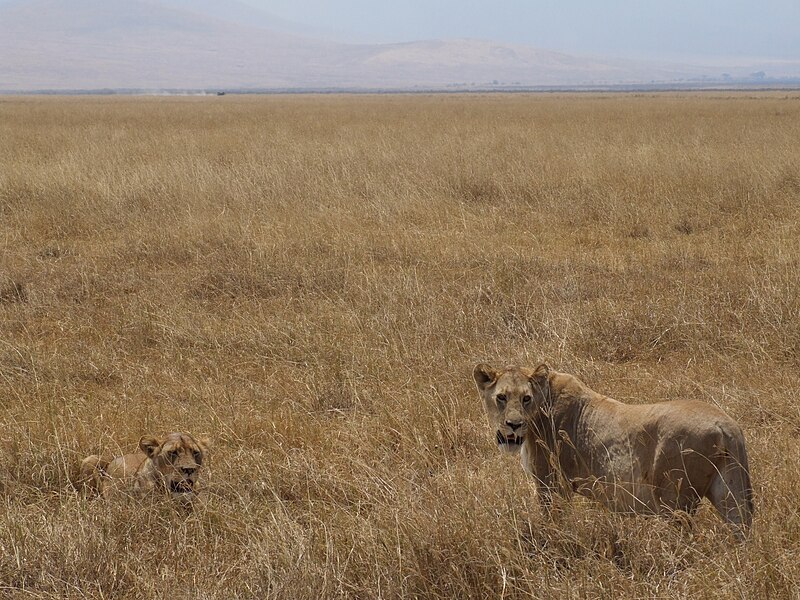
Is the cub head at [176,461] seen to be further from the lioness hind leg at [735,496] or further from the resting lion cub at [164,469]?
the lioness hind leg at [735,496]

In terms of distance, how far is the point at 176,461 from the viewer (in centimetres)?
418

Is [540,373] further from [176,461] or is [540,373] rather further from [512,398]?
[176,461]

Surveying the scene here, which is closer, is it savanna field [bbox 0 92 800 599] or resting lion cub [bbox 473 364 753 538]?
resting lion cub [bbox 473 364 753 538]

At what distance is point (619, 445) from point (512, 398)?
0.45 m

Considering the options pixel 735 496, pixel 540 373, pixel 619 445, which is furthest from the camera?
pixel 540 373

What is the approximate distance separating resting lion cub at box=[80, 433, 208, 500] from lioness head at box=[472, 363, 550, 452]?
4.43ft

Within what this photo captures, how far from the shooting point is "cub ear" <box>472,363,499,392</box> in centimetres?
388

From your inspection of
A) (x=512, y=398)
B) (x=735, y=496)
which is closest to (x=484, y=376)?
(x=512, y=398)

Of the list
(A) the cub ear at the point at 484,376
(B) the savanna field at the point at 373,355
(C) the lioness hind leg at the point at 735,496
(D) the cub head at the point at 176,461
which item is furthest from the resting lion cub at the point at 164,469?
(C) the lioness hind leg at the point at 735,496

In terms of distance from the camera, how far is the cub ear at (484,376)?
3.88 meters

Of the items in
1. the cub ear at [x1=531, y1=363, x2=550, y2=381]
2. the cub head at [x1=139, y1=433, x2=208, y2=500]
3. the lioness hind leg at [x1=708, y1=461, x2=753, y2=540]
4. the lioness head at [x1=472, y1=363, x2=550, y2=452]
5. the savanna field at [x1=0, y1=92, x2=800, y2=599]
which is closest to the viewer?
the lioness hind leg at [x1=708, y1=461, x2=753, y2=540]

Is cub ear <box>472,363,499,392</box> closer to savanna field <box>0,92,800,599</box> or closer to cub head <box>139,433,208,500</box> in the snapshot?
savanna field <box>0,92,800,599</box>

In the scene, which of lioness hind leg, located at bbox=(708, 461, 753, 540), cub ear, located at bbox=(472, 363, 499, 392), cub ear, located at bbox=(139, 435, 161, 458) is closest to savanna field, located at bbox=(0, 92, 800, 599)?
lioness hind leg, located at bbox=(708, 461, 753, 540)

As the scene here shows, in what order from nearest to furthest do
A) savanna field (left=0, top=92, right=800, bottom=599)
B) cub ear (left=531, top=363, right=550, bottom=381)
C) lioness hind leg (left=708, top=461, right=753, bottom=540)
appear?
lioness hind leg (left=708, top=461, right=753, bottom=540) → savanna field (left=0, top=92, right=800, bottom=599) → cub ear (left=531, top=363, right=550, bottom=381)
